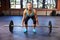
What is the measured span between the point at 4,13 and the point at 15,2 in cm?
115

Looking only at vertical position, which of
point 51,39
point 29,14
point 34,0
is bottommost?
point 51,39

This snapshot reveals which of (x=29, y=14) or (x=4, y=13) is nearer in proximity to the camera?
(x=29, y=14)

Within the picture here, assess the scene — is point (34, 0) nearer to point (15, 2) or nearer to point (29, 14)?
point (15, 2)

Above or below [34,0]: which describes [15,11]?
below

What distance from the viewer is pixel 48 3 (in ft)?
39.1

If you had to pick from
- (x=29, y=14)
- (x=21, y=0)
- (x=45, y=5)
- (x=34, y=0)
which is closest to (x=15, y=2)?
(x=21, y=0)

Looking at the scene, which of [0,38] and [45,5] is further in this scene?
[45,5]

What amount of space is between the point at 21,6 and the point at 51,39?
287 inches

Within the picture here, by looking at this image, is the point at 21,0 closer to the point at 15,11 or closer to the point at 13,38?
the point at 15,11

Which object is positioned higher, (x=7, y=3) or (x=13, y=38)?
(x=7, y=3)

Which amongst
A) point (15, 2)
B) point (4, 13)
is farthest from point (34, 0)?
point (4, 13)

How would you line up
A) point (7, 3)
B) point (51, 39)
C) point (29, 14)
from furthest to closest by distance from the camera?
point (7, 3)
point (29, 14)
point (51, 39)

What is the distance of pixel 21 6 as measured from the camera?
1188 cm

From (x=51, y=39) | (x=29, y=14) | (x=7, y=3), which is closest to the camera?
(x=51, y=39)
